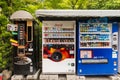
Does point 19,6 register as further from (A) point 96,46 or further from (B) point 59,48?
(A) point 96,46

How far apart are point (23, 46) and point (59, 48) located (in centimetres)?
105

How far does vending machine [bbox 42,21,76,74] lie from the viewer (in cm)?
768

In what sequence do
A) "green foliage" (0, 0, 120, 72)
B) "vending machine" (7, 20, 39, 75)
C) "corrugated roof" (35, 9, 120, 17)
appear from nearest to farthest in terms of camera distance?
"corrugated roof" (35, 9, 120, 17)
"vending machine" (7, 20, 39, 75)
"green foliage" (0, 0, 120, 72)

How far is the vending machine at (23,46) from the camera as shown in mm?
7617

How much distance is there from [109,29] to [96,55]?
849 millimetres

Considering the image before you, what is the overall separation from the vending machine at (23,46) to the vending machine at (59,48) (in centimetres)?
38

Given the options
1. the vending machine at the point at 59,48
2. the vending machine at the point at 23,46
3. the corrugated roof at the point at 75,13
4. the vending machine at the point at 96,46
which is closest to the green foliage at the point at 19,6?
the vending machine at the point at 23,46

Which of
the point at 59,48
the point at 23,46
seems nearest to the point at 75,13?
A: the point at 59,48

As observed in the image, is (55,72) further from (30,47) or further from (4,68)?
(4,68)

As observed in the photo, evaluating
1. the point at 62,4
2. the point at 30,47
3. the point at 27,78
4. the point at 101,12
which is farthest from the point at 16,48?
the point at 62,4

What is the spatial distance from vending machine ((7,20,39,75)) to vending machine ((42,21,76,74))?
14.9 inches

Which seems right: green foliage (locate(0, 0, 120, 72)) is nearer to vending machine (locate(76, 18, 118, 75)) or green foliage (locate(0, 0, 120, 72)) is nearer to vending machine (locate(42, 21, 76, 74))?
vending machine (locate(42, 21, 76, 74))

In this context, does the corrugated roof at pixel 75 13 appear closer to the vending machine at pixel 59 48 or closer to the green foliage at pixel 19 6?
the vending machine at pixel 59 48

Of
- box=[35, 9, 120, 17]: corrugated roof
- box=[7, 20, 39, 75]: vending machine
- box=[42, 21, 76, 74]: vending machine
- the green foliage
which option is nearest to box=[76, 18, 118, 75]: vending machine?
box=[42, 21, 76, 74]: vending machine
